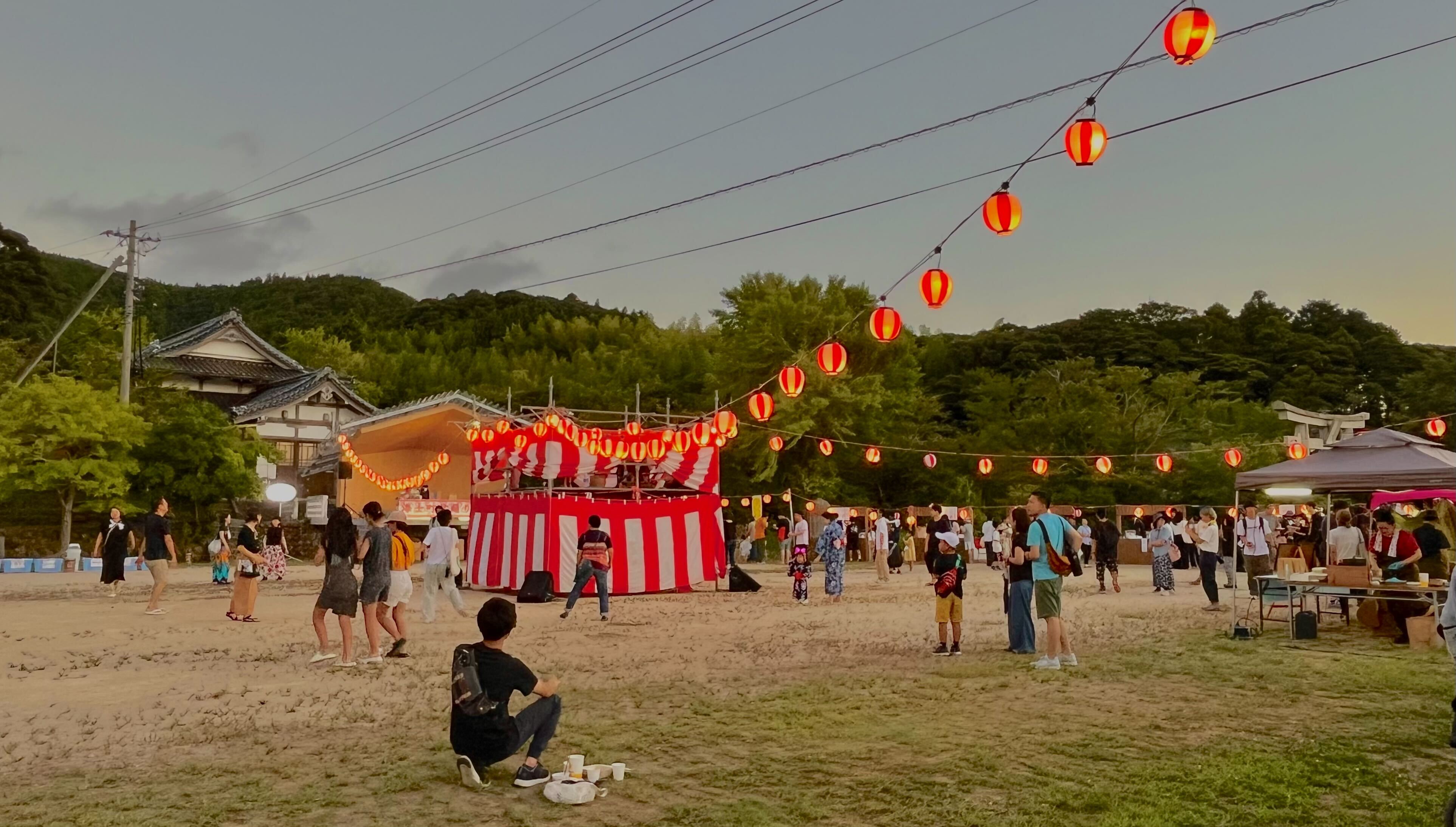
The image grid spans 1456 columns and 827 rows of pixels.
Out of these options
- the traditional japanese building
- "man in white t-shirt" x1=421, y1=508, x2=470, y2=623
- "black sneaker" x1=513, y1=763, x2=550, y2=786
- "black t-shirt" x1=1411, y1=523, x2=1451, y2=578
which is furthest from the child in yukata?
the traditional japanese building

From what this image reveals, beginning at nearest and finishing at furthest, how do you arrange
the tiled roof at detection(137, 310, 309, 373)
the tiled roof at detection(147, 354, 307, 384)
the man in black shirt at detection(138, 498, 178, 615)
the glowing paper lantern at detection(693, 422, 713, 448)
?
the man in black shirt at detection(138, 498, 178, 615)
the glowing paper lantern at detection(693, 422, 713, 448)
the tiled roof at detection(137, 310, 309, 373)
the tiled roof at detection(147, 354, 307, 384)

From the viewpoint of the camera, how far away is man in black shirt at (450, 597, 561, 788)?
5219 mm

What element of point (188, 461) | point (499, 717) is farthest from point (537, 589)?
point (188, 461)

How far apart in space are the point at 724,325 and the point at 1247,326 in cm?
2742

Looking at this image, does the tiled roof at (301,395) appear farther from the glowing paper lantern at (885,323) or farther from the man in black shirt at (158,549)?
the glowing paper lantern at (885,323)

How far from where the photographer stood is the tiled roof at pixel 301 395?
3672 centimetres

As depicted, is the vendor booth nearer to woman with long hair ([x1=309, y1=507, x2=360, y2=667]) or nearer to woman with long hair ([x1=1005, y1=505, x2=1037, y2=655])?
woman with long hair ([x1=309, y1=507, x2=360, y2=667])

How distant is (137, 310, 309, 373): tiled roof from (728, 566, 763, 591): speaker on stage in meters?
27.6

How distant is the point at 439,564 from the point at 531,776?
8.25 meters

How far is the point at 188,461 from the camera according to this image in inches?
1084

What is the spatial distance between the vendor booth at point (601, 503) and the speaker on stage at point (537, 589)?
0.58m

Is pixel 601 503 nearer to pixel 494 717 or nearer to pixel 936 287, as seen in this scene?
pixel 936 287

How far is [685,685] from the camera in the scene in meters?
8.44

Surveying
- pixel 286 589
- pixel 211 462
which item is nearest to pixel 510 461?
pixel 286 589
